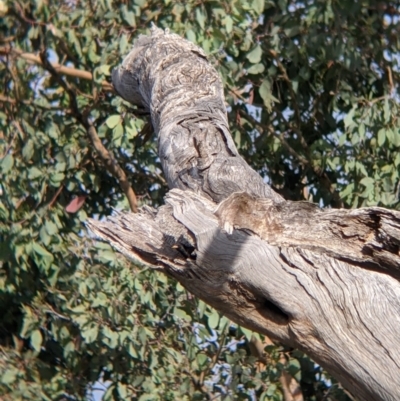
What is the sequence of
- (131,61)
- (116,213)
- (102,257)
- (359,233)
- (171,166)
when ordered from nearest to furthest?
(359,233)
(116,213)
(171,166)
(131,61)
(102,257)

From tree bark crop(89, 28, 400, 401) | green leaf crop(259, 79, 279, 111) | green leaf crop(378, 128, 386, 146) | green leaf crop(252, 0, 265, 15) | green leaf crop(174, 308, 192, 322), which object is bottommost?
tree bark crop(89, 28, 400, 401)

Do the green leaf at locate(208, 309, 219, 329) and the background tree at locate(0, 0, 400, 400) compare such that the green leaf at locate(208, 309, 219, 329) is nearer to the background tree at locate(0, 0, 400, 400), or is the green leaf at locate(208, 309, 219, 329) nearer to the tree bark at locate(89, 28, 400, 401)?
the background tree at locate(0, 0, 400, 400)

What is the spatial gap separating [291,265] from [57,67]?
3.27 m

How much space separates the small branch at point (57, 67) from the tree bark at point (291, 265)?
2.69 m

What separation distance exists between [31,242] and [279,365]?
1.28 m

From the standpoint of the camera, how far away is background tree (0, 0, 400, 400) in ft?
14.2

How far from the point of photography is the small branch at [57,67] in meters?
4.62

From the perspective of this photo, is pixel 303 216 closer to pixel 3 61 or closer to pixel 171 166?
pixel 171 166

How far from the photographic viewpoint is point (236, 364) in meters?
4.47

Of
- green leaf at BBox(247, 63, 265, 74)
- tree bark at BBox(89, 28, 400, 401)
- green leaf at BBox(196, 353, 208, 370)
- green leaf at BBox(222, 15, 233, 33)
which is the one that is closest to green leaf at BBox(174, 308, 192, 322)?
green leaf at BBox(196, 353, 208, 370)

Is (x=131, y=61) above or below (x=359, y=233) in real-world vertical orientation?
above

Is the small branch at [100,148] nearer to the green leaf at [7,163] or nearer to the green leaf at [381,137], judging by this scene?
the green leaf at [7,163]

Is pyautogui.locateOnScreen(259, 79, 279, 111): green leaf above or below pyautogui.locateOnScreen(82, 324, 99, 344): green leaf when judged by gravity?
above

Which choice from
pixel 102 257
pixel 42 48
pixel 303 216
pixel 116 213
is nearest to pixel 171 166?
pixel 116 213
